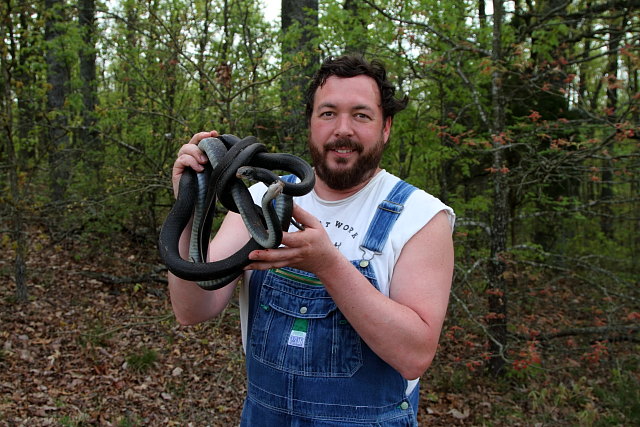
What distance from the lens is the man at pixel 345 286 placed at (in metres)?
1.52

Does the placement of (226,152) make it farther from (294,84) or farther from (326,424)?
(294,84)

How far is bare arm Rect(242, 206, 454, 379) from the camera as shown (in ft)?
4.79

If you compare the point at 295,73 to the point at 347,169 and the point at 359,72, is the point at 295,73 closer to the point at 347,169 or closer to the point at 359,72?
the point at 359,72

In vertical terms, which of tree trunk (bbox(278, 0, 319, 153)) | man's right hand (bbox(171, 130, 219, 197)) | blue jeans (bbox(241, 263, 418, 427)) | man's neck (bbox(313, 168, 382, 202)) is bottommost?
blue jeans (bbox(241, 263, 418, 427))

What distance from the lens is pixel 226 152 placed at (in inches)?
67.5

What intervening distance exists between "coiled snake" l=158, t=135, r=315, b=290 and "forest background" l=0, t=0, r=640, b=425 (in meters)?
3.45

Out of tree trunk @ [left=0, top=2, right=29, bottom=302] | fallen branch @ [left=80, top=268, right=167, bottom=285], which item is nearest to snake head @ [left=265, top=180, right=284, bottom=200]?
tree trunk @ [left=0, top=2, right=29, bottom=302]

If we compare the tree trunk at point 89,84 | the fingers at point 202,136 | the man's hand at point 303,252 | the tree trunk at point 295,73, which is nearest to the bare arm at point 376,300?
the man's hand at point 303,252

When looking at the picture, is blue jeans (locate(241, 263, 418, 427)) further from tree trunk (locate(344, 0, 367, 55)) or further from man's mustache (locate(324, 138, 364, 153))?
tree trunk (locate(344, 0, 367, 55))

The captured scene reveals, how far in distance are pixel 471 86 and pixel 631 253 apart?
7.37m

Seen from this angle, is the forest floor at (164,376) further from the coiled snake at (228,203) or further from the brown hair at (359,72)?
the brown hair at (359,72)

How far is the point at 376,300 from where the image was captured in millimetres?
1507

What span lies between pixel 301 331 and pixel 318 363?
A: 0.12 metres

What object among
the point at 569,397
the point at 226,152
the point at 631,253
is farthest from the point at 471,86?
the point at 631,253
